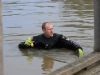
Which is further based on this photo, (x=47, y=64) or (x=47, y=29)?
(x=47, y=29)

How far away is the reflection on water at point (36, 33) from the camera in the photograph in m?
9.08

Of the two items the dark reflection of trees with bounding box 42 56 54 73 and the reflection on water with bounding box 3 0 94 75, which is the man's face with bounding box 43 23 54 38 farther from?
the dark reflection of trees with bounding box 42 56 54 73

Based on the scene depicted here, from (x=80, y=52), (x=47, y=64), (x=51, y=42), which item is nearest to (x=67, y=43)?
(x=51, y=42)

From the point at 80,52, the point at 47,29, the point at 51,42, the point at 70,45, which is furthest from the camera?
the point at 51,42

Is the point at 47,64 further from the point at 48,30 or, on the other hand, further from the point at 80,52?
the point at 48,30

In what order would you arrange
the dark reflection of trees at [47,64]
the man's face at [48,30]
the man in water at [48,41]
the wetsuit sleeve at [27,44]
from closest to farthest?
the dark reflection of trees at [47,64] → the man's face at [48,30] → the man in water at [48,41] → the wetsuit sleeve at [27,44]

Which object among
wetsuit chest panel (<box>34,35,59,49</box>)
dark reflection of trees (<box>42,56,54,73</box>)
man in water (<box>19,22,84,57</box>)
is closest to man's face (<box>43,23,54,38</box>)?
man in water (<box>19,22,84,57</box>)

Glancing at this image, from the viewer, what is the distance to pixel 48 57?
10.0 m

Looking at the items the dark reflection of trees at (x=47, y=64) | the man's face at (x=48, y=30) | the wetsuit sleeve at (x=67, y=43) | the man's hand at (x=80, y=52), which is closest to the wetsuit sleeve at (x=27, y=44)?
the man's face at (x=48, y=30)

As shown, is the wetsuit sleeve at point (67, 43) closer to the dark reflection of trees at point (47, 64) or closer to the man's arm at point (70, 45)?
the man's arm at point (70, 45)

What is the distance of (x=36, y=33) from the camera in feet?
42.7

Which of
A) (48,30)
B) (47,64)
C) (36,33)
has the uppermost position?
(48,30)

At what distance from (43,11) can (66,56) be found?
904cm

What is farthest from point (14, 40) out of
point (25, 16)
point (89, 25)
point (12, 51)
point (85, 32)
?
point (25, 16)
